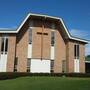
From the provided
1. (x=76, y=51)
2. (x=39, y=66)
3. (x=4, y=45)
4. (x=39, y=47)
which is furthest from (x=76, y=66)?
(x=4, y=45)

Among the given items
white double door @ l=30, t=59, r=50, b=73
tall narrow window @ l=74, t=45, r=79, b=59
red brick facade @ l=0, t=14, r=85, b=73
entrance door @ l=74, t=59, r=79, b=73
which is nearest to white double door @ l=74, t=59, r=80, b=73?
entrance door @ l=74, t=59, r=79, b=73

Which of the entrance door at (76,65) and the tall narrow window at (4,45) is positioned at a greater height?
the tall narrow window at (4,45)

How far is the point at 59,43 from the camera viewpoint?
38.8 metres

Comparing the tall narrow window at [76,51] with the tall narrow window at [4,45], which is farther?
the tall narrow window at [76,51]

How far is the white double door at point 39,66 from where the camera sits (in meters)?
36.2

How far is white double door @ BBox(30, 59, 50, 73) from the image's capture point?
36222 mm

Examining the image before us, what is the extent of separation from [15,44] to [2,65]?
130 inches

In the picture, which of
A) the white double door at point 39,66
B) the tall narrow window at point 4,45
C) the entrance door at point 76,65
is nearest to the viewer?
the tall narrow window at point 4,45

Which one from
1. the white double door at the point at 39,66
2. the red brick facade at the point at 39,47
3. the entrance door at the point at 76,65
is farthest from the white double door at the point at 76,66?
the white double door at the point at 39,66

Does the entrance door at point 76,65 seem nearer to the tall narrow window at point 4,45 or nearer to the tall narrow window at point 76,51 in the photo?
the tall narrow window at point 76,51

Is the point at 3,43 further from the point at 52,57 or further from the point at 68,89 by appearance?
the point at 68,89

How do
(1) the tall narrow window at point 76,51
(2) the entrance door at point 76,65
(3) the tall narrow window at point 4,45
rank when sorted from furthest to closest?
(1) the tall narrow window at point 76,51
(2) the entrance door at point 76,65
(3) the tall narrow window at point 4,45

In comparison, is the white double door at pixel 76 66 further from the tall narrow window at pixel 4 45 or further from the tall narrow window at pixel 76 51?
the tall narrow window at pixel 4 45

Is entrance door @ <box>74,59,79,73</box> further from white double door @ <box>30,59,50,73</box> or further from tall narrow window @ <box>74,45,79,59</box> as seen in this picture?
white double door @ <box>30,59,50,73</box>
